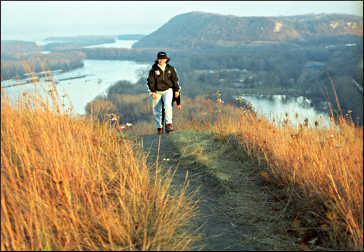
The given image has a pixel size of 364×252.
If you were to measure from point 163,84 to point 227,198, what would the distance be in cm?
348

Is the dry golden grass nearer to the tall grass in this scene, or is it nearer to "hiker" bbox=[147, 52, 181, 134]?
the tall grass

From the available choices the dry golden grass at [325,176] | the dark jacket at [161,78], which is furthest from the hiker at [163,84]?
the dry golden grass at [325,176]

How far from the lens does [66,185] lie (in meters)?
2.30

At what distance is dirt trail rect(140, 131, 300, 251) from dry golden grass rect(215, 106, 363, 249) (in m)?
0.23

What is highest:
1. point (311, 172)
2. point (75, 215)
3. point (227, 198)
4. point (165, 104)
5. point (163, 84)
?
point (163, 84)

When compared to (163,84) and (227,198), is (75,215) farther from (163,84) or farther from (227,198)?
(163,84)

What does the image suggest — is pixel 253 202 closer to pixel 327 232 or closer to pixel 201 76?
pixel 327 232

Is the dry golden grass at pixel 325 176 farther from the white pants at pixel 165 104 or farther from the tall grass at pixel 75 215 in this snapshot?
the white pants at pixel 165 104

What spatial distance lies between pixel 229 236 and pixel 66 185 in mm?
1459

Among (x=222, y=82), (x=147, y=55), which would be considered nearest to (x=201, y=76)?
(x=222, y=82)

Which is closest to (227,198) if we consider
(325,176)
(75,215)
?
(325,176)

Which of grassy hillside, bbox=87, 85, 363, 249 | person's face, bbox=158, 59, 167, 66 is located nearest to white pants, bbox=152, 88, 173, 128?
person's face, bbox=158, 59, 167, 66

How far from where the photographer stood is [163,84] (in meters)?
6.02

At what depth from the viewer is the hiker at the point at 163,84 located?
5930 millimetres
